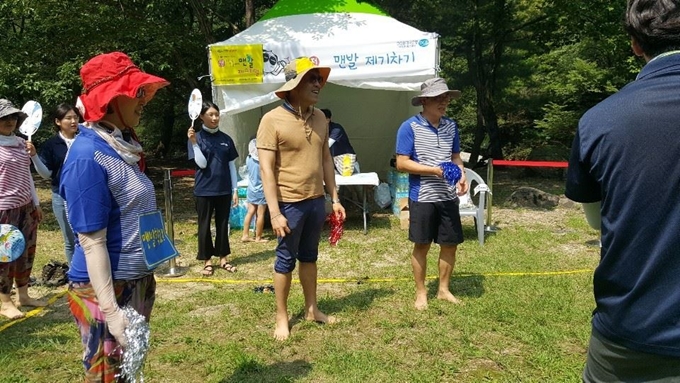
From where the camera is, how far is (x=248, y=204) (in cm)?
702

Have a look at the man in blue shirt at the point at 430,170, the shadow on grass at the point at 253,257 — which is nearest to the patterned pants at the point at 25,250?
the shadow on grass at the point at 253,257

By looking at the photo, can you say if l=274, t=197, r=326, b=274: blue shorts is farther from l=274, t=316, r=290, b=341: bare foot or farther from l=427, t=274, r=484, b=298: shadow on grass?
l=427, t=274, r=484, b=298: shadow on grass

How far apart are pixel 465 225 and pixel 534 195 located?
214 cm

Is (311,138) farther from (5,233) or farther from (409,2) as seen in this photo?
(409,2)

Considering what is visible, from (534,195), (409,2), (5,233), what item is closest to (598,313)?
(5,233)

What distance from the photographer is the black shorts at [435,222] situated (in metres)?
4.05

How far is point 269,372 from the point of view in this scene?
3242mm

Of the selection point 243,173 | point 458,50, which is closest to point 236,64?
point 243,173

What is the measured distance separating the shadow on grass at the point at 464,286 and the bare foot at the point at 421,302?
0.30 m

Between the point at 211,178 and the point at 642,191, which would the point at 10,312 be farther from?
the point at 642,191

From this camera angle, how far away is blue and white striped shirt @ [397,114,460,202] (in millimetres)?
4016

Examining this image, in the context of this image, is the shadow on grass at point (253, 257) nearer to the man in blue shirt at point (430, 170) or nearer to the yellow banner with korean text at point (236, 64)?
the man in blue shirt at point (430, 170)

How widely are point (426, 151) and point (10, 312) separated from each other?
135 inches

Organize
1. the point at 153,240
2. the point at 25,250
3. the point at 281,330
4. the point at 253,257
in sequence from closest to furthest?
the point at 153,240, the point at 281,330, the point at 25,250, the point at 253,257
